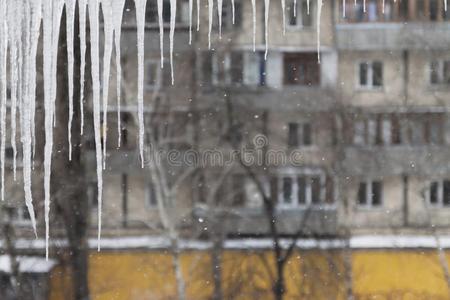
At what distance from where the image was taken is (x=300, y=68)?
1.52 m

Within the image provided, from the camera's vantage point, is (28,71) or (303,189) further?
(303,189)

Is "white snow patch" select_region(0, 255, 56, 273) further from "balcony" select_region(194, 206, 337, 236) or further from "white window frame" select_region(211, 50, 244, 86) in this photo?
"white window frame" select_region(211, 50, 244, 86)

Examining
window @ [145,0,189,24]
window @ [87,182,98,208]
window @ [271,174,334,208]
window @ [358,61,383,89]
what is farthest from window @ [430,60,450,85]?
window @ [87,182,98,208]

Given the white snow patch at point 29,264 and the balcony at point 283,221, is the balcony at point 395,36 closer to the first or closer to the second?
the balcony at point 283,221

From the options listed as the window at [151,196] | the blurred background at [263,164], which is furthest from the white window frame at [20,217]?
the window at [151,196]

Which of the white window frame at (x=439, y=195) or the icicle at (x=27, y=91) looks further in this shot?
the white window frame at (x=439, y=195)

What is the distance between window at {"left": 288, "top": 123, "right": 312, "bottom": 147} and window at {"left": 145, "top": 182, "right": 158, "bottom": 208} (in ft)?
1.14

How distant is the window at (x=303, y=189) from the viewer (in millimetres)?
1536

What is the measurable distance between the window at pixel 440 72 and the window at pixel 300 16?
0.31 m

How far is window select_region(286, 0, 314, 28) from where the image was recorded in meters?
1.52

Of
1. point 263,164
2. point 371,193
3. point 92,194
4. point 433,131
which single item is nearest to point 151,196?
point 92,194

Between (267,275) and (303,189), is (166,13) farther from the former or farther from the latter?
(267,275)

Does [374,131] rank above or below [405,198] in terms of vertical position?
above

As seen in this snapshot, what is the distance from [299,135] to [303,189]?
0.13m
